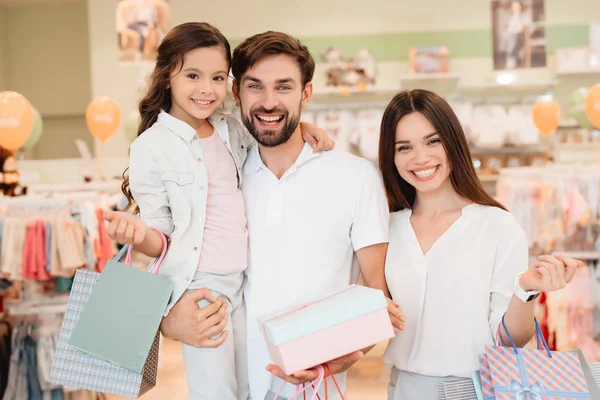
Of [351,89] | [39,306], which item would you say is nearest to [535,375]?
[39,306]

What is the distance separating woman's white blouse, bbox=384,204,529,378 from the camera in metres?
1.81

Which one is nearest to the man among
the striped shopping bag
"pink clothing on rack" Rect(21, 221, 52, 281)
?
the striped shopping bag

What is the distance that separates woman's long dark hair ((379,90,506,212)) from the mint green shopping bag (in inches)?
30.9

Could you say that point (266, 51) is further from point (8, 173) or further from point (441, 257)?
point (8, 173)

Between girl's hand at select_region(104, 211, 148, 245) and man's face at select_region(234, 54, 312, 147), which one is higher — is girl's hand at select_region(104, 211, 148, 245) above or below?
below

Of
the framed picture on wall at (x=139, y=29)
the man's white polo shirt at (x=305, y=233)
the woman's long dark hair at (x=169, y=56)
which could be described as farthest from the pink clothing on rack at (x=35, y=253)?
the man's white polo shirt at (x=305, y=233)

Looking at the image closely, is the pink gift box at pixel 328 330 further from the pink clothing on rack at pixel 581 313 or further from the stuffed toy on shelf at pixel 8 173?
the stuffed toy on shelf at pixel 8 173

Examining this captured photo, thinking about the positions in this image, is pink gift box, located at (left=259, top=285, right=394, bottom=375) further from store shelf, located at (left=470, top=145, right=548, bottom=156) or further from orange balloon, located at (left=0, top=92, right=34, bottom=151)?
store shelf, located at (left=470, top=145, right=548, bottom=156)

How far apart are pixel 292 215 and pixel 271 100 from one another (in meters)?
0.34

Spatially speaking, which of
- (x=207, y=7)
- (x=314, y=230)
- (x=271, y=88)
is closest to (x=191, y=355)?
(x=314, y=230)

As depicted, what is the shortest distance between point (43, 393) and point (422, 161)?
2.86 m

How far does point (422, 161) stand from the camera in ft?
6.15

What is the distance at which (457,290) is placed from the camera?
5.99 ft

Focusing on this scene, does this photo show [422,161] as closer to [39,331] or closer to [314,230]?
[314,230]
